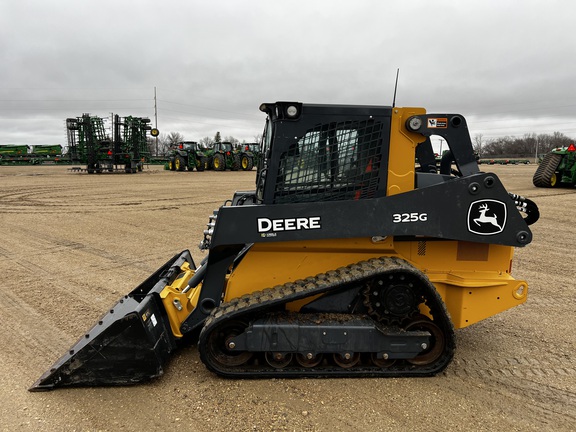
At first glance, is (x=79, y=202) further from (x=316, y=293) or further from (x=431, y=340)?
(x=431, y=340)

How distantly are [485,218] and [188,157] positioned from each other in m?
32.3

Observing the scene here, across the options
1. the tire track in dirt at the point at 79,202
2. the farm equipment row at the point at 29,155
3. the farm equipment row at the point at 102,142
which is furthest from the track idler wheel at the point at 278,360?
the farm equipment row at the point at 29,155

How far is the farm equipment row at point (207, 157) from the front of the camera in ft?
111

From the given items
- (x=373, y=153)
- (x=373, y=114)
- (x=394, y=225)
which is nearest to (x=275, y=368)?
(x=394, y=225)

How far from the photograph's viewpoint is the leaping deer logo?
11.0ft

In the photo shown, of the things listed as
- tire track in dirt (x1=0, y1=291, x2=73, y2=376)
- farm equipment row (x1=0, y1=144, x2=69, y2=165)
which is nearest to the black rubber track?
tire track in dirt (x1=0, y1=291, x2=73, y2=376)

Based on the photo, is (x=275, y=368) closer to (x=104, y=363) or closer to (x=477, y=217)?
(x=104, y=363)

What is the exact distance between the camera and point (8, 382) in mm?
3303

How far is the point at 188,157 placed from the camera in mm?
33781

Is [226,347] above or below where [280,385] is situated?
above

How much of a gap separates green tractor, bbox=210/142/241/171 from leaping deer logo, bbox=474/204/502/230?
3228 cm

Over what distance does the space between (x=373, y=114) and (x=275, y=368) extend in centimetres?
223

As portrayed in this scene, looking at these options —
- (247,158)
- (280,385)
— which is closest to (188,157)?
(247,158)

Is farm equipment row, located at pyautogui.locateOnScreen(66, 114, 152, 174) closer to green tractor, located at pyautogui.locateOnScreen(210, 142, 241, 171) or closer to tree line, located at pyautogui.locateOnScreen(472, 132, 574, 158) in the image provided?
green tractor, located at pyautogui.locateOnScreen(210, 142, 241, 171)
